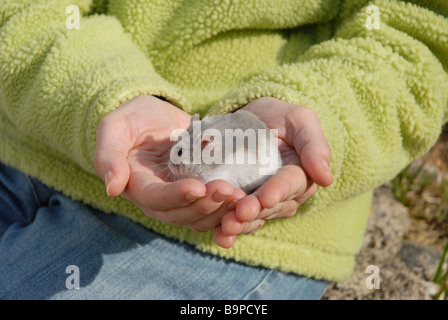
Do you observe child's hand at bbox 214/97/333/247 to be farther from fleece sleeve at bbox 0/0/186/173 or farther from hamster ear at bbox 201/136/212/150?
fleece sleeve at bbox 0/0/186/173

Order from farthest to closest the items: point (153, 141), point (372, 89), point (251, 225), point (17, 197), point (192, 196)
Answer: point (17, 197) < point (372, 89) < point (153, 141) < point (251, 225) < point (192, 196)

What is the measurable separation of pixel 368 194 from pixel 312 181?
39.6 inches

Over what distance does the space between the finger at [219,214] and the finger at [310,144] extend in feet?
0.81

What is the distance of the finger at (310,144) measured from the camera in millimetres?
1517

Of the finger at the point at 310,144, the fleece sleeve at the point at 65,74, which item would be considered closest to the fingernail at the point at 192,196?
the finger at the point at 310,144

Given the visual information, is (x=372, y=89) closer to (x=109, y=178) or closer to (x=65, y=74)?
(x=109, y=178)

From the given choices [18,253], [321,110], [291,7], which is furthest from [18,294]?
[291,7]

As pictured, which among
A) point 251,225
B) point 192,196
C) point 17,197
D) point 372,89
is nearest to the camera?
point 192,196

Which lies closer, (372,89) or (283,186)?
(283,186)

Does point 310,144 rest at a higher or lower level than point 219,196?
higher

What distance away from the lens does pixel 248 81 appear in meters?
2.15

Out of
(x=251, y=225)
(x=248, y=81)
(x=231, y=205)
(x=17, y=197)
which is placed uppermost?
(x=248, y=81)

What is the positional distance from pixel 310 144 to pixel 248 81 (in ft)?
2.26

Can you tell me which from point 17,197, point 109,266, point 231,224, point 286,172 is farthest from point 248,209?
point 17,197
